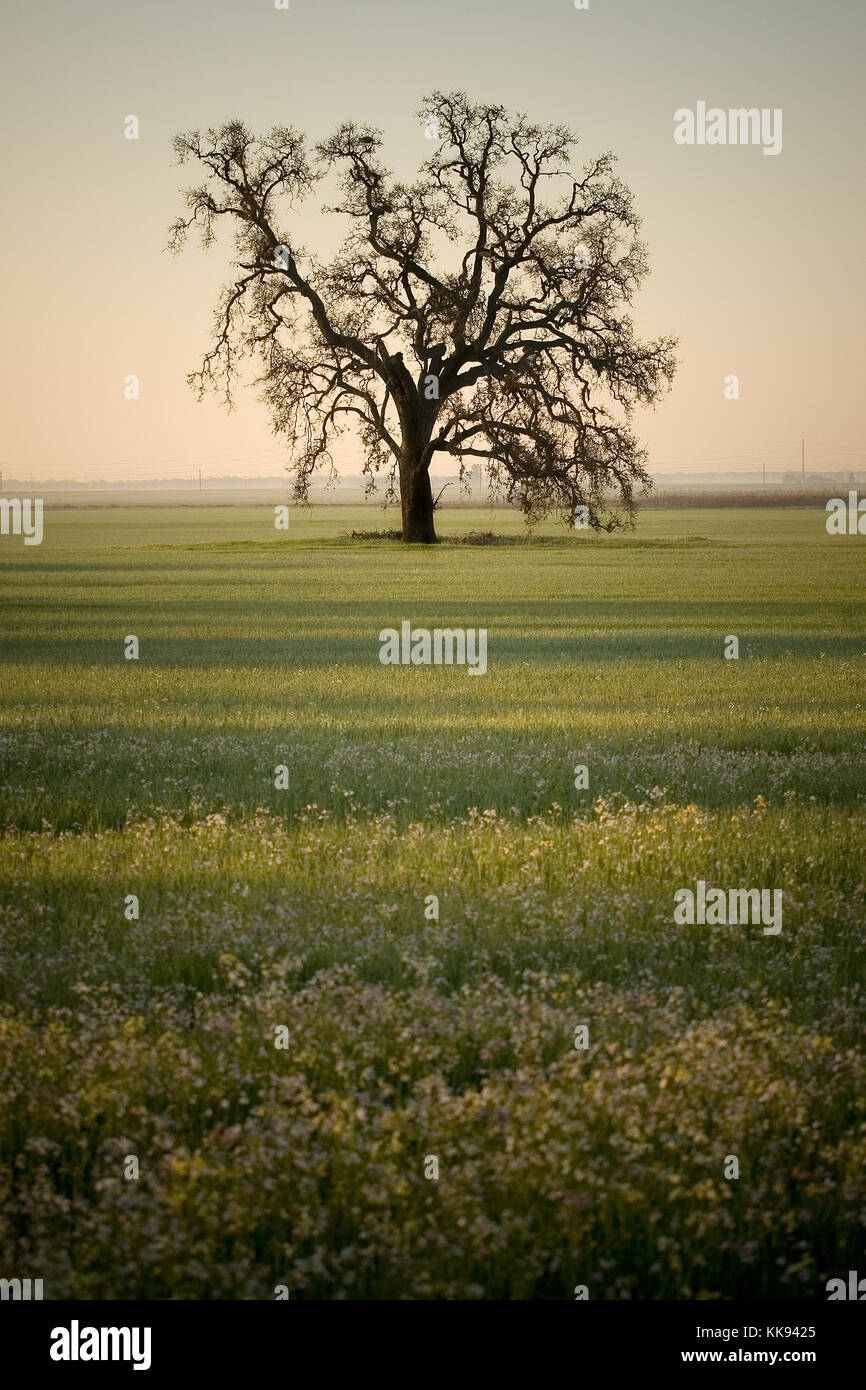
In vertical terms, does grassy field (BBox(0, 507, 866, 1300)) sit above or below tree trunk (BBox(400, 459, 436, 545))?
below

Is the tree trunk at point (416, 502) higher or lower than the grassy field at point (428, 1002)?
higher

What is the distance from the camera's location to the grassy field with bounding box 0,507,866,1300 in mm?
5090

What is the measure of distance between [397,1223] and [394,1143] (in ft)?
1.18

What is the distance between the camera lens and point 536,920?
870 cm

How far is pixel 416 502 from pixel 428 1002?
61.5 m

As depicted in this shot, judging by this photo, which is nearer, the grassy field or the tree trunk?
the grassy field

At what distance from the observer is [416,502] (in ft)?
221

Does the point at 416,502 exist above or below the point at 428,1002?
above

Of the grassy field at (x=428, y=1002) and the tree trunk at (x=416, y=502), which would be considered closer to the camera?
the grassy field at (x=428, y=1002)

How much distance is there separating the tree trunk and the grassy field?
4868 centimetres

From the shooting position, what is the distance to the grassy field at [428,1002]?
200 inches

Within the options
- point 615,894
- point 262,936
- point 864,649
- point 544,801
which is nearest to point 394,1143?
point 262,936

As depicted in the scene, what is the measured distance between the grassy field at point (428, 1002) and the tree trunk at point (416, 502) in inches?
1916
